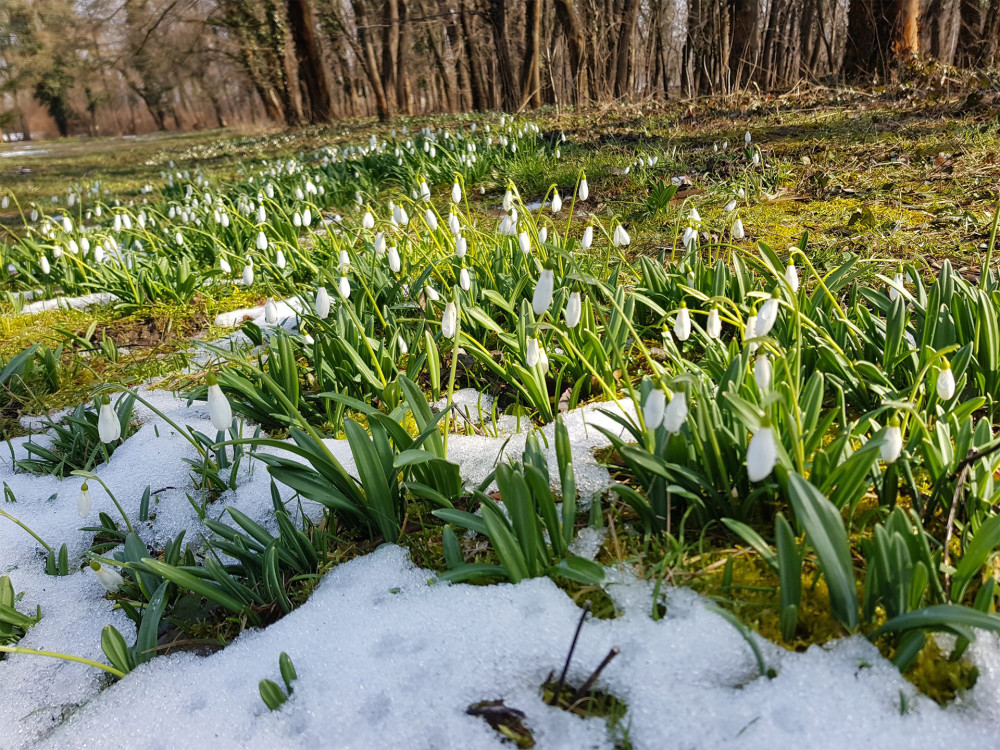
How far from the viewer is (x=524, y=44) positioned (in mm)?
15219

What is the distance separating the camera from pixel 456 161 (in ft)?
18.3

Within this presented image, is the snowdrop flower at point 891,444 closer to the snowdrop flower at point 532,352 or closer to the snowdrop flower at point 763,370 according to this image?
the snowdrop flower at point 763,370

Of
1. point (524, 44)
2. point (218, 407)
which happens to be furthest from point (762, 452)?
point (524, 44)

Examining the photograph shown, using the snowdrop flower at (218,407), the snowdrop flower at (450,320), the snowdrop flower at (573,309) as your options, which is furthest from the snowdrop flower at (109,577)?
the snowdrop flower at (573,309)

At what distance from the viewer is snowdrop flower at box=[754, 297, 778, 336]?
1.29 metres

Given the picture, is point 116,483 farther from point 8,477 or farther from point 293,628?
point 293,628

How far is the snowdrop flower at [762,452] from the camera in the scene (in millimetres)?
1025

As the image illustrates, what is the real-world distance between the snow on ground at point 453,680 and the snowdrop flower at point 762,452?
341 millimetres

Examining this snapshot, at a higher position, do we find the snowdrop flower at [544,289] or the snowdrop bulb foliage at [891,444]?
the snowdrop flower at [544,289]

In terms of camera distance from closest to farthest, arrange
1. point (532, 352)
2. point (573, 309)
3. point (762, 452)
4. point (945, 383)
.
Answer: point (762, 452), point (945, 383), point (573, 309), point (532, 352)

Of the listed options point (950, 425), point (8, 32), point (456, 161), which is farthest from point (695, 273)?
point (8, 32)

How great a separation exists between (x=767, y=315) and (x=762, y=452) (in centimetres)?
38

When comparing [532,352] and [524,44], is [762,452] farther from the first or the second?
[524,44]

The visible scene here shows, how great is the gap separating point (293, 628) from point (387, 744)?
1.29 ft
